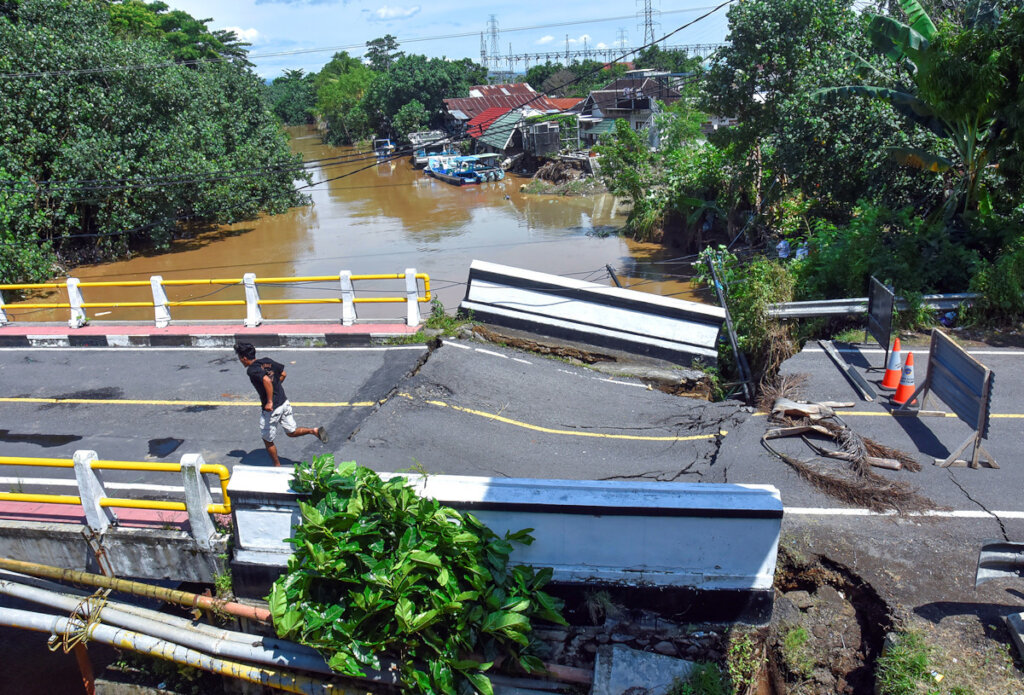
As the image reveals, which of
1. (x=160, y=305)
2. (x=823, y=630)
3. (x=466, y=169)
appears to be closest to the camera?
(x=823, y=630)

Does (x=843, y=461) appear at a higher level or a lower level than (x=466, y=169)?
lower

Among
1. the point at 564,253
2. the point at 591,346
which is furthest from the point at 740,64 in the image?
the point at 591,346

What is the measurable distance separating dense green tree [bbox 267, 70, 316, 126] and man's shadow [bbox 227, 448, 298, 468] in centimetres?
10654

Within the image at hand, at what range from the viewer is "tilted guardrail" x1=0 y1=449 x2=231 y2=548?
5848mm

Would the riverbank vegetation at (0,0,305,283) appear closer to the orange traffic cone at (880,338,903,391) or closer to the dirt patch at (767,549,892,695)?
the orange traffic cone at (880,338,903,391)

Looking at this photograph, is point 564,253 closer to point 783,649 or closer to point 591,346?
point 591,346

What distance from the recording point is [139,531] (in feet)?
21.1

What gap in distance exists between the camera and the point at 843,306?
11.4 metres

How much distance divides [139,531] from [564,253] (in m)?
26.3

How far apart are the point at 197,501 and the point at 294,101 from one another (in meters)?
118

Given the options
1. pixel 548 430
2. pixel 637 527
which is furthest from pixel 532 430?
pixel 637 527

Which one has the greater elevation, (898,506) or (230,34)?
(230,34)

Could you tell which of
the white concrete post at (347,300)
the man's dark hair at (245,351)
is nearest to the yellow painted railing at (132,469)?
the man's dark hair at (245,351)

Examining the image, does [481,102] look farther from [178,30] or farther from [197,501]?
[197,501]
